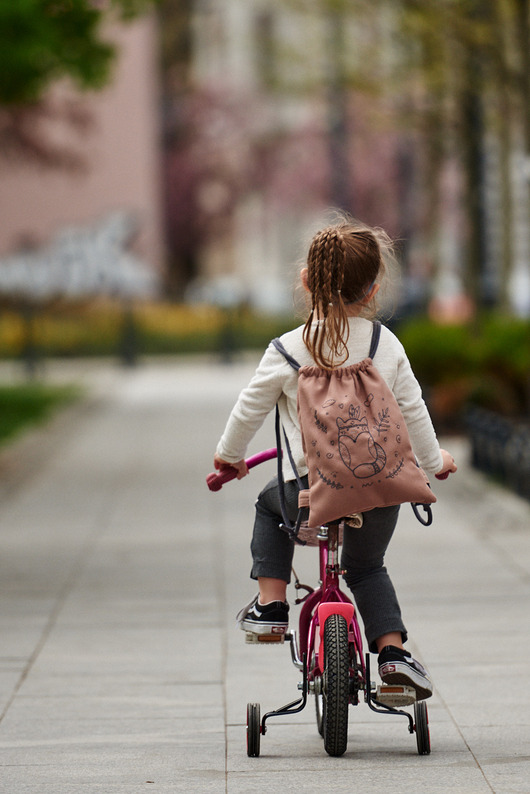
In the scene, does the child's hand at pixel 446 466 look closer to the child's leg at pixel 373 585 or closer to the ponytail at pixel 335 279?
the child's leg at pixel 373 585

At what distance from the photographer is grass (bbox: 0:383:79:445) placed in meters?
17.3

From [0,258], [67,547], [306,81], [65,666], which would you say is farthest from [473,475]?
[0,258]

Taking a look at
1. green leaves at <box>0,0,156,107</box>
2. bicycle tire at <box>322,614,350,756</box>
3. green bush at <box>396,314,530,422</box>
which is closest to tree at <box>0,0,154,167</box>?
green leaves at <box>0,0,156,107</box>

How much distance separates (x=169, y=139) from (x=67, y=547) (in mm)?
42278

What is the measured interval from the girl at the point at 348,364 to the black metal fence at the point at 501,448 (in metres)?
5.81

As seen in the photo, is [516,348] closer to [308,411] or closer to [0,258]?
[308,411]

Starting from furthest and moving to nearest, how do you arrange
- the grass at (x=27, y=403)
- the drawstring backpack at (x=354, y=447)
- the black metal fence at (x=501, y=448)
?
the grass at (x=27, y=403) < the black metal fence at (x=501, y=448) < the drawstring backpack at (x=354, y=447)

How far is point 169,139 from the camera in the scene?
50.2 m

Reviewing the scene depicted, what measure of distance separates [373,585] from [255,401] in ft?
2.25

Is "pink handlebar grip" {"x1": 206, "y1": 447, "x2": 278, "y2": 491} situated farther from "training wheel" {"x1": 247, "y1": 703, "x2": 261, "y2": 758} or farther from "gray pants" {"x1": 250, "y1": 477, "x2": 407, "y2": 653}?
"training wheel" {"x1": 247, "y1": 703, "x2": 261, "y2": 758}

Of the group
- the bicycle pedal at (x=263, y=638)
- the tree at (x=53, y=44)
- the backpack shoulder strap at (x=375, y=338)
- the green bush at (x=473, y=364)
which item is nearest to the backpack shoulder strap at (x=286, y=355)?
the backpack shoulder strap at (x=375, y=338)

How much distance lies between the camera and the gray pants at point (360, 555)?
450 centimetres

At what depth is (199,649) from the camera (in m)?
6.34

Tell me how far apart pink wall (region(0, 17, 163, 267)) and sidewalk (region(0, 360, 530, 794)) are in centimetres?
2430
